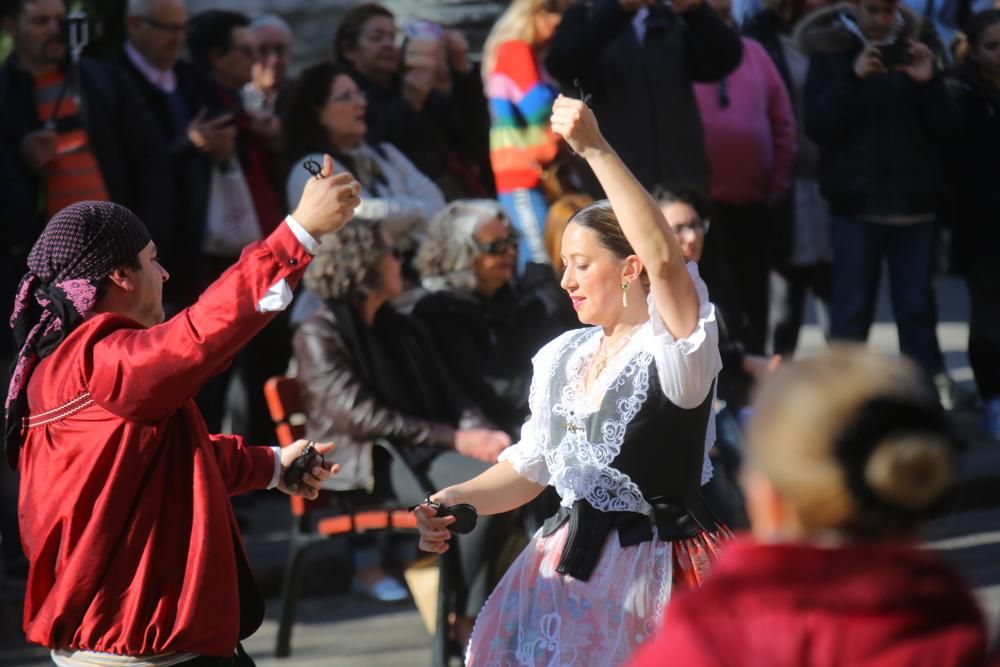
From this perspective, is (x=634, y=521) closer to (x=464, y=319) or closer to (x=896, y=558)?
(x=896, y=558)

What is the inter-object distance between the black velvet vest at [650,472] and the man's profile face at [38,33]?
12.1ft

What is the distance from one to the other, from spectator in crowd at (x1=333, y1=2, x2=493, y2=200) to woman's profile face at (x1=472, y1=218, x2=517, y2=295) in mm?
1140

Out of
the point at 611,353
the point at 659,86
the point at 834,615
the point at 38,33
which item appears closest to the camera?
the point at 834,615

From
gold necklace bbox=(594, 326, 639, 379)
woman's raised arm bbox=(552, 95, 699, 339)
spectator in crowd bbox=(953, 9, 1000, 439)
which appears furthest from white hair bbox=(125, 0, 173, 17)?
woman's raised arm bbox=(552, 95, 699, 339)

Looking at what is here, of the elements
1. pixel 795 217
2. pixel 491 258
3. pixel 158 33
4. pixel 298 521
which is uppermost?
pixel 158 33

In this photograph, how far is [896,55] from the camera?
292 inches

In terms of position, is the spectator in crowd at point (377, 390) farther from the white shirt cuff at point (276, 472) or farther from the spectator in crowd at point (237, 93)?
the white shirt cuff at point (276, 472)

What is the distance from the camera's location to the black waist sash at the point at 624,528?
3609 millimetres

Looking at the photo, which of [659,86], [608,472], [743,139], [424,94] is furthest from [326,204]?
[424,94]

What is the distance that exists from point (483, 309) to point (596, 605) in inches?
118

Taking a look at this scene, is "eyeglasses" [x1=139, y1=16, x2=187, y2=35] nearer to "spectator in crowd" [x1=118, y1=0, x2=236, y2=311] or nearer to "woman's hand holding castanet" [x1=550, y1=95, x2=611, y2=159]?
"spectator in crowd" [x1=118, y1=0, x2=236, y2=311]

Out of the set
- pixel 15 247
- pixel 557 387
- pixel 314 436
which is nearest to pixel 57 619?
pixel 557 387

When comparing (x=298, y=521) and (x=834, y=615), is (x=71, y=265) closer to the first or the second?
(x=834, y=615)

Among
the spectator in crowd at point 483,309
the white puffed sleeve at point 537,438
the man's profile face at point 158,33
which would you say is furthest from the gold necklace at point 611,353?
the man's profile face at point 158,33
